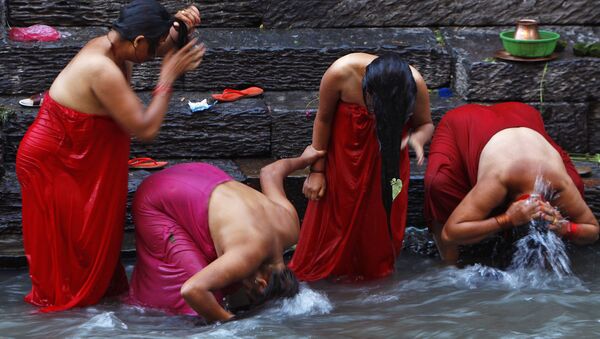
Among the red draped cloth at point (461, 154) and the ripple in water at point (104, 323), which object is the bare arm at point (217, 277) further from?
the red draped cloth at point (461, 154)

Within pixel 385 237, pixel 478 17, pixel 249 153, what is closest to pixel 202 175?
pixel 385 237

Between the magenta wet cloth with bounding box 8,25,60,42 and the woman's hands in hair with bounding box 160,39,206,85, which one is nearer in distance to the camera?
the woman's hands in hair with bounding box 160,39,206,85

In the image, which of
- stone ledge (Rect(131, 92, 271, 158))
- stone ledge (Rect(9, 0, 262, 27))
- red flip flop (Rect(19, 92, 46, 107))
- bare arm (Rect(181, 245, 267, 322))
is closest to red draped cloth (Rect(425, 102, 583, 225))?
stone ledge (Rect(131, 92, 271, 158))

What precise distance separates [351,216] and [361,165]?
11.5 inches

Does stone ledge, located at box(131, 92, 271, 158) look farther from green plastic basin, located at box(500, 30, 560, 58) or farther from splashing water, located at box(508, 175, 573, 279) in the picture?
splashing water, located at box(508, 175, 573, 279)

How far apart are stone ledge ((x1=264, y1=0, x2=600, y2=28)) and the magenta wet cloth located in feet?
4.79

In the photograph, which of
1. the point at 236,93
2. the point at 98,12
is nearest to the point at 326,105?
the point at 236,93

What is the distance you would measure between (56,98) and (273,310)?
1.42 metres

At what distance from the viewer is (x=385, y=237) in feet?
19.3

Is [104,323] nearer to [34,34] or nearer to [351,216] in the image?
[351,216]

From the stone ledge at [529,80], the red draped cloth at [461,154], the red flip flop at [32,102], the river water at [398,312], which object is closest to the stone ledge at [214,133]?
the red flip flop at [32,102]

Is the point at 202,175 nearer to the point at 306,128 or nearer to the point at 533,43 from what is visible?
the point at 306,128

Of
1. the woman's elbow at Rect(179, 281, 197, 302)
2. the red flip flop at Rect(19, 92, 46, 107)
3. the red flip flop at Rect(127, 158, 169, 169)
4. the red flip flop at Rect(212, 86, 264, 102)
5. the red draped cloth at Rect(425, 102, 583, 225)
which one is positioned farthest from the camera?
the red flip flop at Rect(212, 86, 264, 102)

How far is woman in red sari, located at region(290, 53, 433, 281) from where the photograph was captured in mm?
5328
